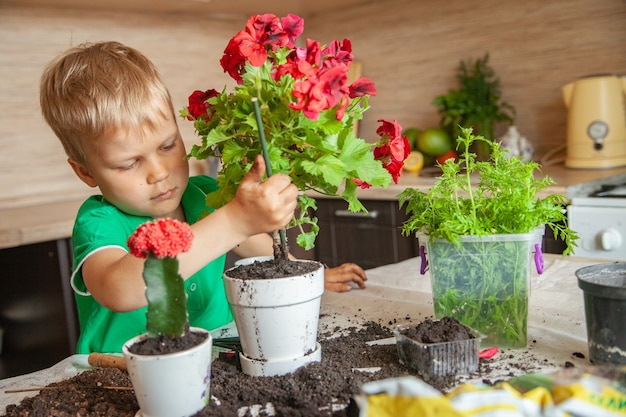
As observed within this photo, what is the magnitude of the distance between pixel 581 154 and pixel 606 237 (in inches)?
21.3

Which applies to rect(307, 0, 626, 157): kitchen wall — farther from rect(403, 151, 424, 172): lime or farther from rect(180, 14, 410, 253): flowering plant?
rect(180, 14, 410, 253): flowering plant

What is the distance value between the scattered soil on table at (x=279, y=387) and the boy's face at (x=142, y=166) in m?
0.33

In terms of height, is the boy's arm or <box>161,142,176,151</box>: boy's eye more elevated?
<box>161,142,176,151</box>: boy's eye

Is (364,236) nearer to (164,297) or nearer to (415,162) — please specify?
(415,162)

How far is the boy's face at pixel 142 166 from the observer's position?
3.54 feet

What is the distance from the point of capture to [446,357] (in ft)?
2.67

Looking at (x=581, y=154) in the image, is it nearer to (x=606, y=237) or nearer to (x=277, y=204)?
(x=606, y=237)

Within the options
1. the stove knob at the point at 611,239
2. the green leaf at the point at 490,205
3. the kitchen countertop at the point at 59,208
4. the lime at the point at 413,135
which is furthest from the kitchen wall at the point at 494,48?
the green leaf at the point at 490,205

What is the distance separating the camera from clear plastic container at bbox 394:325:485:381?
2.65 feet

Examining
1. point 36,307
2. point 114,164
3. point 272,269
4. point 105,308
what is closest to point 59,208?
point 36,307

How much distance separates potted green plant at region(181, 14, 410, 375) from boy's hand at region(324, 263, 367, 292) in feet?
1.32

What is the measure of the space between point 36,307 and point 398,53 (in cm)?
195

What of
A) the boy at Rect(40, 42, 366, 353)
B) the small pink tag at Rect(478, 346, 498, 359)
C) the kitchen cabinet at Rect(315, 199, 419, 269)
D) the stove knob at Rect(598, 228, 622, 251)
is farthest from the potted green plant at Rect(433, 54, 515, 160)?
the small pink tag at Rect(478, 346, 498, 359)

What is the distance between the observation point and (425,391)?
595mm
